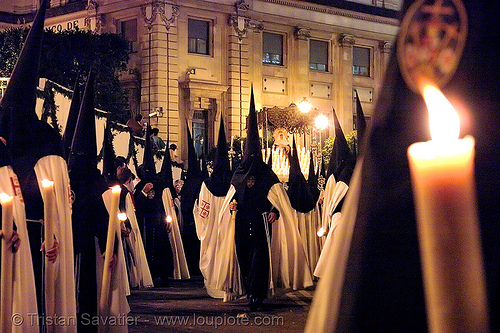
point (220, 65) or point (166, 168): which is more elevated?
point (220, 65)

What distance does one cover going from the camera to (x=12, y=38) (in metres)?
30.5

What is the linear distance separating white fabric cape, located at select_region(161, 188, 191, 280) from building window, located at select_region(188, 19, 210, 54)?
83.2 ft

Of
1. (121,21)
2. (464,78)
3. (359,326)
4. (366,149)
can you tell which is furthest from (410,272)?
(121,21)

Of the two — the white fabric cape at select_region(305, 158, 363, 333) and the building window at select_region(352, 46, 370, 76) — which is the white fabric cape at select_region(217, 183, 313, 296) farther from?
the building window at select_region(352, 46, 370, 76)

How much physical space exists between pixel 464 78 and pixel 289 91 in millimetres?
43685

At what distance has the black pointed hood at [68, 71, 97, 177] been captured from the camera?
27.6ft

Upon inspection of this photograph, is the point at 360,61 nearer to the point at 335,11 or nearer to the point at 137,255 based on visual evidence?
the point at 335,11

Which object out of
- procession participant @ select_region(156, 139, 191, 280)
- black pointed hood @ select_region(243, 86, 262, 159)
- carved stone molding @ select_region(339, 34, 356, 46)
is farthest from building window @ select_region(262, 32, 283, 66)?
black pointed hood @ select_region(243, 86, 262, 159)

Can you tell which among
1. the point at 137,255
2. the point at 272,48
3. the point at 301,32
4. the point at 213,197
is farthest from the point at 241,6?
the point at 137,255

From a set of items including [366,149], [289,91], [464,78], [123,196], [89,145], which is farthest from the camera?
[289,91]

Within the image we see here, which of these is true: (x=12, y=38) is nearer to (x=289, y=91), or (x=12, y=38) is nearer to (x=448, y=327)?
(x=289, y=91)

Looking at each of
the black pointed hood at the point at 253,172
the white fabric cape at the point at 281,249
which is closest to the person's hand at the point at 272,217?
the white fabric cape at the point at 281,249

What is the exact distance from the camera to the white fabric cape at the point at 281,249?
13.2 m

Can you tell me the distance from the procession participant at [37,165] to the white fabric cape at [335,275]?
Answer: 5.23 metres
